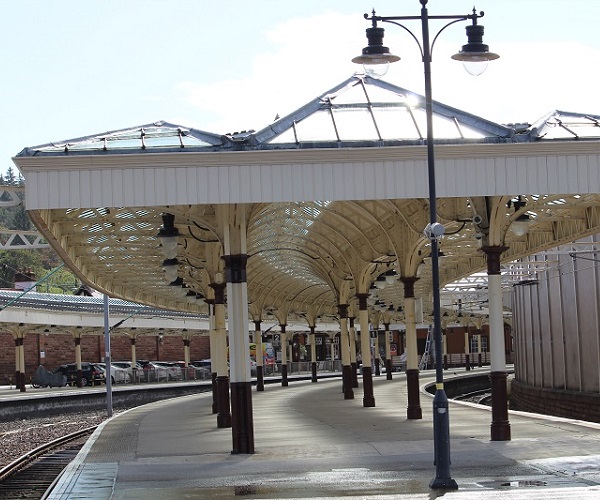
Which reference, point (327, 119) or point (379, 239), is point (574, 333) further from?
point (327, 119)

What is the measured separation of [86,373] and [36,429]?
28596mm

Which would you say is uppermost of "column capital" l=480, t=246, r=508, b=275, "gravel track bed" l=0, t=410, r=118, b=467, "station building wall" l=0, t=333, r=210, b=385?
"column capital" l=480, t=246, r=508, b=275

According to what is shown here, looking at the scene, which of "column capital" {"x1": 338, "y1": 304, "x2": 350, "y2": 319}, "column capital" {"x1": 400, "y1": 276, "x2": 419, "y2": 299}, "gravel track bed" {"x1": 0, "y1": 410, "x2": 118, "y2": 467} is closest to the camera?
"column capital" {"x1": 400, "y1": 276, "x2": 419, "y2": 299}

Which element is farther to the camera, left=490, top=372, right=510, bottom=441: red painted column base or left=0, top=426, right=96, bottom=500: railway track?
left=0, top=426, right=96, bottom=500: railway track

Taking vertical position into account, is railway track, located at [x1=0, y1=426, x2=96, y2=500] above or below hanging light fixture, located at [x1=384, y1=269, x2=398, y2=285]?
below

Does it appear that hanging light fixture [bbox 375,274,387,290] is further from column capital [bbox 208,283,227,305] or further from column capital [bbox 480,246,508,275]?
column capital [bbox 480,246,508,275]

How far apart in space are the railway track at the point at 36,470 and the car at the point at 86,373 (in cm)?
3559

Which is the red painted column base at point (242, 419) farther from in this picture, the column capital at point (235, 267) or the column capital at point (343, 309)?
the column capital at point (343, 309)

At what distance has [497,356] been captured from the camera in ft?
66.7

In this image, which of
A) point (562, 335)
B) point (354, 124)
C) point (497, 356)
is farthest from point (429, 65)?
point (562, 335)

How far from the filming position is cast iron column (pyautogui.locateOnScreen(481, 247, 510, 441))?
19969mm

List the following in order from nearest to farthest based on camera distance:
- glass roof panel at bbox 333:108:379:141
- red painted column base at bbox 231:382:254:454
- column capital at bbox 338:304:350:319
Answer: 1. red painted column base at bbox 231:382:254:454
2. glass roof panel at bbox 333:108:379:141
3. column capital at bbox 338:304:350:319

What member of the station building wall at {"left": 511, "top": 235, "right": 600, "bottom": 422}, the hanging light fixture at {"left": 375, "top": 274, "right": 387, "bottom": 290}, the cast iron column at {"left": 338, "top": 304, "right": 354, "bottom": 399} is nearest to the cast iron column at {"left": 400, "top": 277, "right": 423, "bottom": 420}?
the hanging light fixture at {"left": 375, "top": 274, "right": 387, "bottom": 290}

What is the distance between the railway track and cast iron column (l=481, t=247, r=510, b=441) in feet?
25.0
